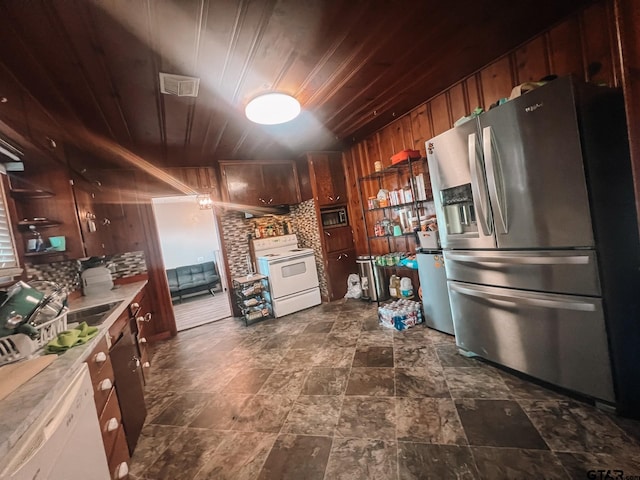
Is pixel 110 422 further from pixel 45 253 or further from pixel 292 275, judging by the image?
pixel 292 275

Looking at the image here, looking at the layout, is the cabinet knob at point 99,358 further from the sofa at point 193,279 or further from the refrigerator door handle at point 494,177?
the sofa at point 193,279

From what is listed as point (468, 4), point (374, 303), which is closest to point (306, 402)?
point (374, 303)

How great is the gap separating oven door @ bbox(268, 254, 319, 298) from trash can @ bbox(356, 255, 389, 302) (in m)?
0.73

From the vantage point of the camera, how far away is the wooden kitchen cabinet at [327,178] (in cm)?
390

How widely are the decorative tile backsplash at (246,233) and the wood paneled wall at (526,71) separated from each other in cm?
132

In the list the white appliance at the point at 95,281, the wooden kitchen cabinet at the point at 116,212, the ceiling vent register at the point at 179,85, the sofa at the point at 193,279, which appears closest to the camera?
the ceiling vent register at the point at 179,85

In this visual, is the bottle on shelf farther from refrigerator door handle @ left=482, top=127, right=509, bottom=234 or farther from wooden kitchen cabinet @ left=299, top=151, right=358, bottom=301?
refrigerator door handle @ left=482, top=127, right=509, bottom=234

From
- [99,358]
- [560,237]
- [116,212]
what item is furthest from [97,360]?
[116,212]

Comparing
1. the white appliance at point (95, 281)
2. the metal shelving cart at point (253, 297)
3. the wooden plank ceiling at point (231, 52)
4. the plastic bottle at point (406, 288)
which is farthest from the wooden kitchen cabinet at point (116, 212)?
the plastic bottle at point (406, 288)

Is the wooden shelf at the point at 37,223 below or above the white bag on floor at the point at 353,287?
above

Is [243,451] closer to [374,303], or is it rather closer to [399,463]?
[399,463]

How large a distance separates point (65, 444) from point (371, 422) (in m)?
1.42

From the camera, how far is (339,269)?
162 inches

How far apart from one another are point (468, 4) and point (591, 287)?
1729 millimetres
